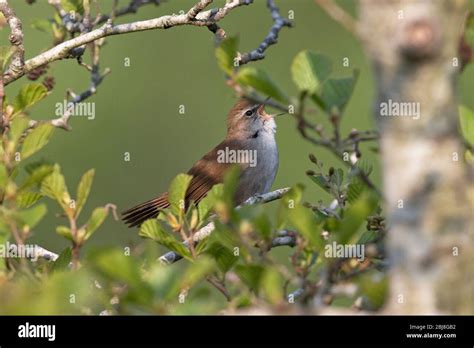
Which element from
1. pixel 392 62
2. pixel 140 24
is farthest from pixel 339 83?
pixel 140 24

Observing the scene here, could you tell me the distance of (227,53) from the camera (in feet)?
6.33

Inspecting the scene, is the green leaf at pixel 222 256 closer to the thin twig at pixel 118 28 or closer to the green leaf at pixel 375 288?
the green leaf at pixel 375 288

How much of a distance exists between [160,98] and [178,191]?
7222 millimetres

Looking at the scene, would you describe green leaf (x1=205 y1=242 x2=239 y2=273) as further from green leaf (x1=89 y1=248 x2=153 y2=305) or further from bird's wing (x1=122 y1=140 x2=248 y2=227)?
bird's wing (x1=122 y1=140 x2=248 y2=227)

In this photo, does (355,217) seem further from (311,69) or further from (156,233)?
(156,233)

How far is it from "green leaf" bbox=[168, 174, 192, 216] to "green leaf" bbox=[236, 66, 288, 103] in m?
0.61

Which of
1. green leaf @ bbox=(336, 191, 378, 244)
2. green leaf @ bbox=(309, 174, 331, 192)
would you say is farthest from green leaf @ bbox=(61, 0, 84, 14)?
green leaf @ bbox=(336, 191, 378, 244)

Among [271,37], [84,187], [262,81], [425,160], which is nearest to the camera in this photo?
[425,160]

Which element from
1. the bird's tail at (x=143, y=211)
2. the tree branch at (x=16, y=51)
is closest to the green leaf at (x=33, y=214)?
the tree branch at (x=16, y=51)

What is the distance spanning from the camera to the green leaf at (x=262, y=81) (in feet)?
6.10

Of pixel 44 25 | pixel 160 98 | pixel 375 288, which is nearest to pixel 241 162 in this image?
pixel 44 25

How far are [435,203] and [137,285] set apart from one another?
1.91 ft

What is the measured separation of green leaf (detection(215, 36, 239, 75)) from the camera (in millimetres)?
1904

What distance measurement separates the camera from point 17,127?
226cm
